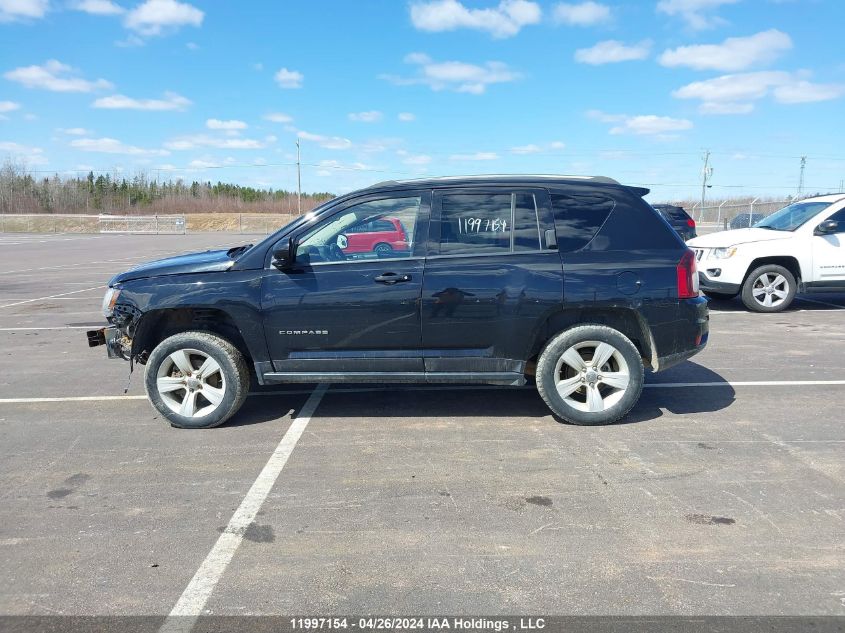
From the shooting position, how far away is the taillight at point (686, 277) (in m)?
4.95

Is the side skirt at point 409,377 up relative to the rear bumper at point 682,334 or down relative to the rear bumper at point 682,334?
down

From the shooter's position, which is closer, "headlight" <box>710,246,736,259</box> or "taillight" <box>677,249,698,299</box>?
"taillight" <box>677,249,698,299</box>

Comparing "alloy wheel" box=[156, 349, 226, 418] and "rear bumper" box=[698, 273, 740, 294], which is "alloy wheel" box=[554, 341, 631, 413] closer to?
"alloy wheel" box=[156, 349, 226, 418]

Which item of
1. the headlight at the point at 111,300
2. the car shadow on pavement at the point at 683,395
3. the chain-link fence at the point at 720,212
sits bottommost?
the car shadow on pavement at the point at 683,395

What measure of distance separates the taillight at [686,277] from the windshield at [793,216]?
6425mm

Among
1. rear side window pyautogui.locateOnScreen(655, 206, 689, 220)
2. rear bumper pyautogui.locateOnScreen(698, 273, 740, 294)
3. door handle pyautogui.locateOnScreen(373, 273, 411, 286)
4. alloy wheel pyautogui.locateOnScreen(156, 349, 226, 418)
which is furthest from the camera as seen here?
rear side window pyautogui.locateOnScreen(655, 206, 689, 220)

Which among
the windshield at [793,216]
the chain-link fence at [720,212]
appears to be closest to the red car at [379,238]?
the windshield at [793,216]

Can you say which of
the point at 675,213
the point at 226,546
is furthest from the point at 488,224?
the point at 675,213

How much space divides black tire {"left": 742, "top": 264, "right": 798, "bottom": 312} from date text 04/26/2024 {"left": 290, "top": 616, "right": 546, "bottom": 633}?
8933mm

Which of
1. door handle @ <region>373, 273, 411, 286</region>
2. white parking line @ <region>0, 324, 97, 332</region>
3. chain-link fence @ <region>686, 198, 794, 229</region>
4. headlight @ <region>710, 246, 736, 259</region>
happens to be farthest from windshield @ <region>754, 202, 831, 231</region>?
chain-link fence @ <region>686, 198, 794, 229</region>

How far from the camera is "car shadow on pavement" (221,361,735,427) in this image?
214 inches

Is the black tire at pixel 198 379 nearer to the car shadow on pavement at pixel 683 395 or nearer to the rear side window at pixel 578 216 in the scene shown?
the rear side window at pixel 578 216

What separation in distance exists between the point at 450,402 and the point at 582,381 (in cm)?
127

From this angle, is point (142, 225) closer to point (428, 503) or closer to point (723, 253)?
point (723, 253)
